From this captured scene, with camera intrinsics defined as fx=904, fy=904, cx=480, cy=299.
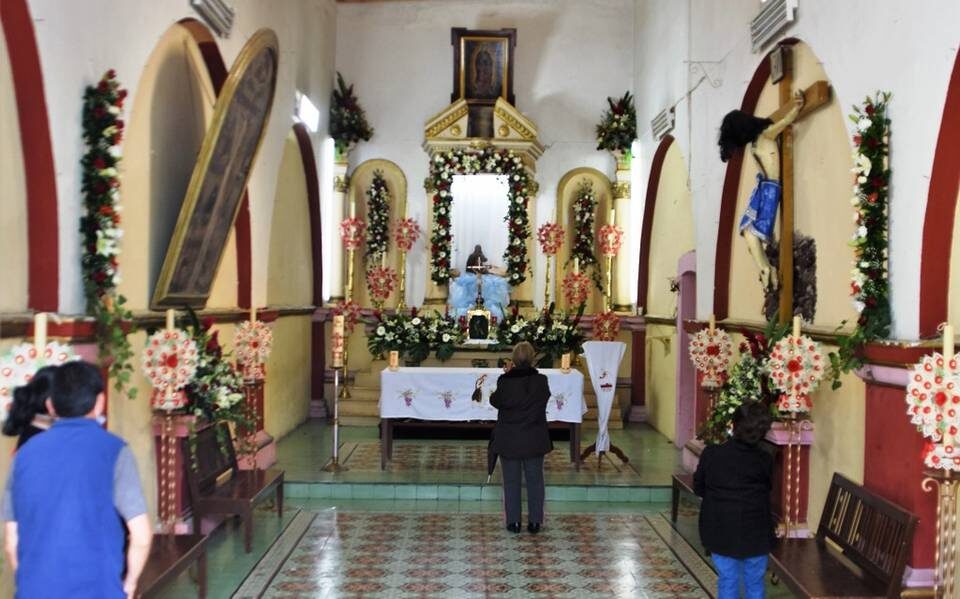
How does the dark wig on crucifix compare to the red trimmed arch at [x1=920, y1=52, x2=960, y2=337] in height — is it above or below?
above

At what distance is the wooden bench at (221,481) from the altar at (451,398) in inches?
80.8

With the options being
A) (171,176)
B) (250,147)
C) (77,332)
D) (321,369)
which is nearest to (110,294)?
(77,332)

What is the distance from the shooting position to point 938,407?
4.68 meters

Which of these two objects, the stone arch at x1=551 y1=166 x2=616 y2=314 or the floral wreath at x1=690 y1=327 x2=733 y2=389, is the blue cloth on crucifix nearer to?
the floral wreath at x1=690 y1=327 x2=733 y2=389

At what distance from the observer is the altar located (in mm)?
9977

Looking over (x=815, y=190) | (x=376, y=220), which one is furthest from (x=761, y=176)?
(x=376, y=220)

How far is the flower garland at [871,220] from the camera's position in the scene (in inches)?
230

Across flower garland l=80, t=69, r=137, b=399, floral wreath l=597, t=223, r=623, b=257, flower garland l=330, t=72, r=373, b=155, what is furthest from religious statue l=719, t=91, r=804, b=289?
flower garland l=330, t=72, r=373, b=155

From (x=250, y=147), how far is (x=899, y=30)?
4.88 meters

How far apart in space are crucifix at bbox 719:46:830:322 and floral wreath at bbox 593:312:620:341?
508cm

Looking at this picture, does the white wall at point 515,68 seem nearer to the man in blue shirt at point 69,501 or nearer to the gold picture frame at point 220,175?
the gold picture frame at point 220,175

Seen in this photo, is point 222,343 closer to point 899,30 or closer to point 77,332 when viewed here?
point 77,332

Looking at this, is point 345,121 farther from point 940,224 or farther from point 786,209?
point 940,224

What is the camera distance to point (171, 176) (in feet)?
26.8
